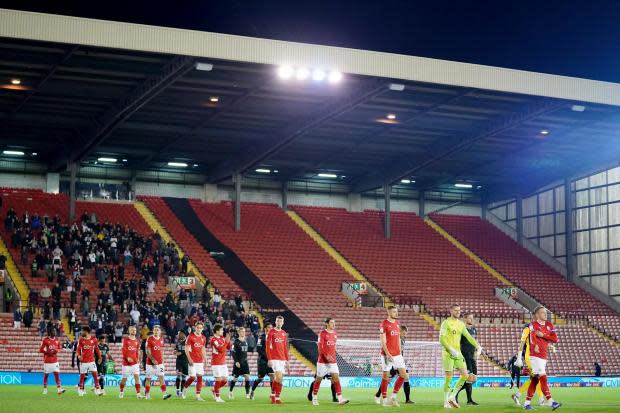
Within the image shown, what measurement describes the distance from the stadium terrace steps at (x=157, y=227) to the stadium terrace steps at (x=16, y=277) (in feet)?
27.4

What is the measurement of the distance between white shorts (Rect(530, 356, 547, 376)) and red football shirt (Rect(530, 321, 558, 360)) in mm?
93

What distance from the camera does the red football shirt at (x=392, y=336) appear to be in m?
23.8

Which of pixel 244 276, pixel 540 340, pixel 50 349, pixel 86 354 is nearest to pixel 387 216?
pixel 244 276

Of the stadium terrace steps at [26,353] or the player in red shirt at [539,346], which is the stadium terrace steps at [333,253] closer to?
the stadium terrace steps at [26,353]

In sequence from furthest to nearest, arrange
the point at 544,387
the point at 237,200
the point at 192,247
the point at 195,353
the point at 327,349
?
the point at 237,200 → the point at 192,247 → the point at 195,353 → the point at 327,349 → the point at 544,387

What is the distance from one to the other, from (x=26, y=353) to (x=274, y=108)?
1570 centimetres

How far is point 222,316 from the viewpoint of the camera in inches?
1861

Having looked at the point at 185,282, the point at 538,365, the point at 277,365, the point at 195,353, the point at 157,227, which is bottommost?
the point at 277,365

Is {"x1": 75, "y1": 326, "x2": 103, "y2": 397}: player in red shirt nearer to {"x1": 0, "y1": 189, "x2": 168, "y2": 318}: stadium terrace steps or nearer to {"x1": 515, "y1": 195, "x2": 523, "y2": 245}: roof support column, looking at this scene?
{"x1": 0, "y1": 189, "x2": 168, "y2": 318}: stadium terrace steps

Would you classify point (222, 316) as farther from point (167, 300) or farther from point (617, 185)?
point (617, 185)

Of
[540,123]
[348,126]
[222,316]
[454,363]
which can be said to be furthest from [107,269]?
[454,363]

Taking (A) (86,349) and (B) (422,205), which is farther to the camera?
(B) (422,205)

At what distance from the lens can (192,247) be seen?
5669 cm

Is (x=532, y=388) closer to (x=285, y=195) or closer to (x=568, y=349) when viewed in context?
(x=568, y=349)
